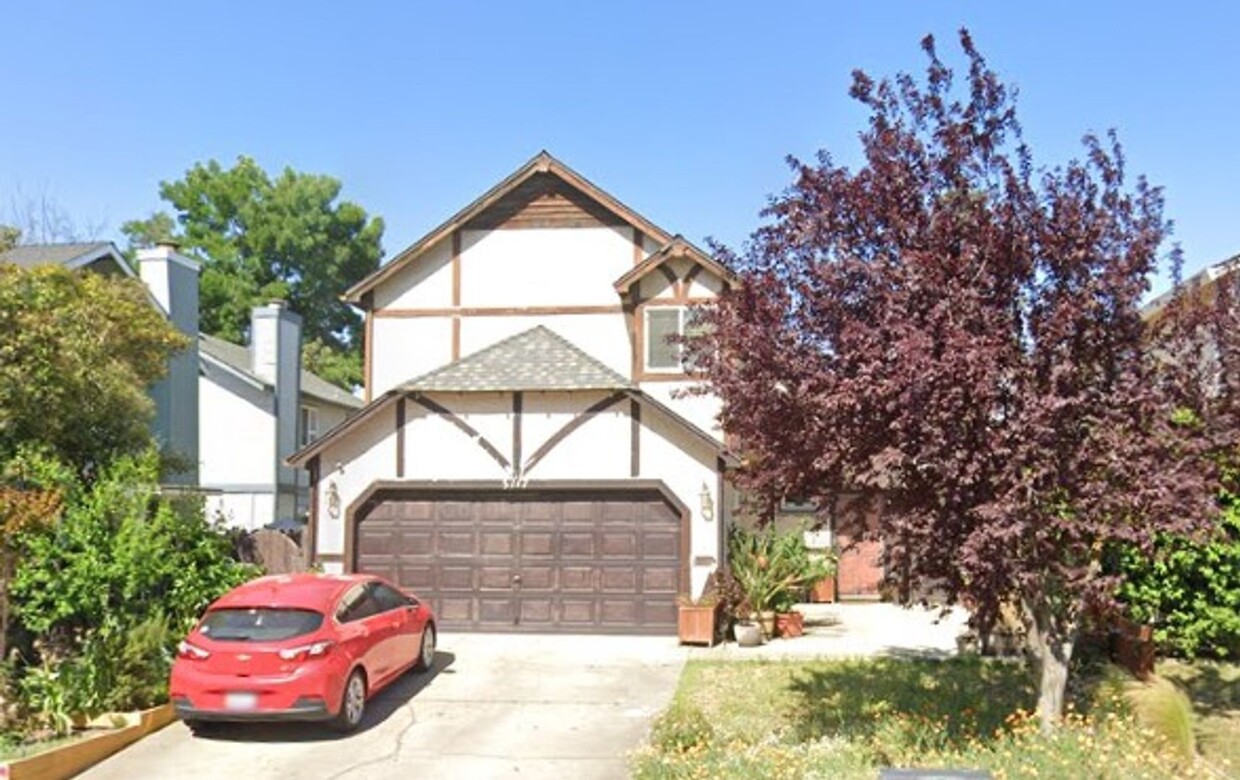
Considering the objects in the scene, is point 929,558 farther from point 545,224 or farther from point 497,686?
point 545,224

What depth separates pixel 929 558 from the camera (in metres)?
8.27

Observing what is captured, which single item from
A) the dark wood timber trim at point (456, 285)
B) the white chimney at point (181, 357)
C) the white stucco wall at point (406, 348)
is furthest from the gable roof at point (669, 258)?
the white chimney at point (181, 357)

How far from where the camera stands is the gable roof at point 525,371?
54.5ft

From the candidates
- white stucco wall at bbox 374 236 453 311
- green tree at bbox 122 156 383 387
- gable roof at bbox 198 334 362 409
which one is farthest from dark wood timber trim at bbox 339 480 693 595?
green tree at bbox 122 156 383 387

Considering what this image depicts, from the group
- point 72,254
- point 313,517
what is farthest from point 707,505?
point 72,254

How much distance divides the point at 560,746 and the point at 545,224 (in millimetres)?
11276

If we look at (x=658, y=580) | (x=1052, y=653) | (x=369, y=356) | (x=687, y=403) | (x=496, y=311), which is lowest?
(x=658, y=580)

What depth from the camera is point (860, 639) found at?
1543cm

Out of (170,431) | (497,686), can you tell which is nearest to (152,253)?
(170,431)

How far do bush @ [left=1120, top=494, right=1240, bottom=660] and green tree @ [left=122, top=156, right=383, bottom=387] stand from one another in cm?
4209

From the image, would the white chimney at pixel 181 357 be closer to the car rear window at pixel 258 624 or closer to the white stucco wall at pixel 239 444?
the white stucco wall at pixel 239 444

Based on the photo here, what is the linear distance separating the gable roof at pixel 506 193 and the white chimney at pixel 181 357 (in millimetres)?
4953

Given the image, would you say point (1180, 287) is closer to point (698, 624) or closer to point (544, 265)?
point (698, 624)

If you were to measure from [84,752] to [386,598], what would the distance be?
355cm
